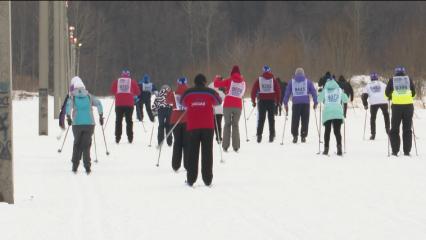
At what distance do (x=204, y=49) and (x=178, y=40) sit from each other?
15.0 feet

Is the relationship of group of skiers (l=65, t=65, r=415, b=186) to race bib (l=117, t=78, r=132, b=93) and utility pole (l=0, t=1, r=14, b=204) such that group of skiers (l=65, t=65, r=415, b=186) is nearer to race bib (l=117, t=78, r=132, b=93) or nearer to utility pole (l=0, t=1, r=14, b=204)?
race bib (l=117, t=78, r=132, b=93)

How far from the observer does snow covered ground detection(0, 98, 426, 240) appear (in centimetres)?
788

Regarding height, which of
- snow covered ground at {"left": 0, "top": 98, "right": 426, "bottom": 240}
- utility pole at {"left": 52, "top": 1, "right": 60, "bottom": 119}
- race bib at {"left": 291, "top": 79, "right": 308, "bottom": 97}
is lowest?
snow covered ground at {"left": 0, "top": 98, "right": 426, "bottom": 240}

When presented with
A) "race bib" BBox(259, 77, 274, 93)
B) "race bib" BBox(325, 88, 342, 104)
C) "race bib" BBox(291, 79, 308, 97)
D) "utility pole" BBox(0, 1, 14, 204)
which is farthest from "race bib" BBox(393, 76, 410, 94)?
"utility pole" BBox(0, 1, 14, 204)

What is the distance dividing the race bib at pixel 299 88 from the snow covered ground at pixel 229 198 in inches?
94.9

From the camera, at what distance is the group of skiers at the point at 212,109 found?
36.8 ft

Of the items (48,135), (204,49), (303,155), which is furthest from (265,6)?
(303,155)

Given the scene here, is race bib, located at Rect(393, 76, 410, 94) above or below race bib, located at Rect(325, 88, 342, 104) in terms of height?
above

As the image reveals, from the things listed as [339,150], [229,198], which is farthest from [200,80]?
[339,150]

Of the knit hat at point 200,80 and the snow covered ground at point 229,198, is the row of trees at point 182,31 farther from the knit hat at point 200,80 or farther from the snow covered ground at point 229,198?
the knit hat at point 200,80

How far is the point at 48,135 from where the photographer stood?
22.7 m

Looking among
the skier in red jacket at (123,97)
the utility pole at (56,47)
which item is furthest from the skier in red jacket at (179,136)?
the utility pole at (56,47)

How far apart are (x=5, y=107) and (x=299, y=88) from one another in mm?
10298

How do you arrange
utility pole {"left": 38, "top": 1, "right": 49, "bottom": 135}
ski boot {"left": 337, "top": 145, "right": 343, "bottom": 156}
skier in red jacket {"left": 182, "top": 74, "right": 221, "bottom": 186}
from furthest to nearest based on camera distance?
utility pole {"left": 38, "top": 1, "right": 49, "bottom": 135}
ski boot {"left": 337, "top": 145, "right": 343, "bottom": 156}
skier in red jacket {"left": 182, "top": 74, "right": 221, "bottom": 186}
